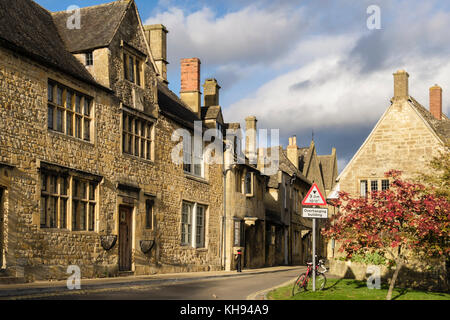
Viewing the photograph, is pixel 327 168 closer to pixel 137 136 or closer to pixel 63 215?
pixel 137 136

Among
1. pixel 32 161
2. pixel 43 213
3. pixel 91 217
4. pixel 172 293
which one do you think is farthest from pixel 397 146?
pixel 32 161

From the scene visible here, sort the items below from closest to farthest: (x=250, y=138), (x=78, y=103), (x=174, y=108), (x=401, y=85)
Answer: (x=78, y=103)
(x=401, y=85)
(x=174, y=108)
(x=250, y=138)

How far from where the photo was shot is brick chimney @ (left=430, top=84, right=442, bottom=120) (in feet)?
122

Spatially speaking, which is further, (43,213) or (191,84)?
(191,84)

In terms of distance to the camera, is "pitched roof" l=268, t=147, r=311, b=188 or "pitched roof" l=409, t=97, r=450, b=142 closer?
"pitched roof" l=409, t=97, r=450, b=142

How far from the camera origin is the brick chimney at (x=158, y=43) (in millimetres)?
34188

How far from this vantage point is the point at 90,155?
21938 mm

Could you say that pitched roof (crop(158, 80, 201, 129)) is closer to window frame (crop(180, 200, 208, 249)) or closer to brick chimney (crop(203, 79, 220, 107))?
window frame (crop(180, 200, 208, 249))

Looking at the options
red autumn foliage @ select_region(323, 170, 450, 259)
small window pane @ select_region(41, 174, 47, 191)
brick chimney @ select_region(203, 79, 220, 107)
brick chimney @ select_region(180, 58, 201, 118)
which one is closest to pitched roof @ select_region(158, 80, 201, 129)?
brick chimney @ select_region(180, 58, 201, 118)

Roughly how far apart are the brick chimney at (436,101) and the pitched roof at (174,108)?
14811 millimetres

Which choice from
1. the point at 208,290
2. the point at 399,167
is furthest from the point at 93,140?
the point at 399,167

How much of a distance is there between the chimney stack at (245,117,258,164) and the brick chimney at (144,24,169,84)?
9.29 m

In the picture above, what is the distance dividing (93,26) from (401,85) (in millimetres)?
14812
